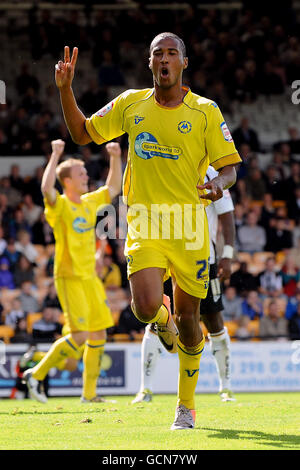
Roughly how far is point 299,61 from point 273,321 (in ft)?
30.0

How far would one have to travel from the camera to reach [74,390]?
1426cm

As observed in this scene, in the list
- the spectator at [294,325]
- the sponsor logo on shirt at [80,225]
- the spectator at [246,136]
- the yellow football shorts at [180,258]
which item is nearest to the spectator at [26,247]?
the spectator at [294,325]

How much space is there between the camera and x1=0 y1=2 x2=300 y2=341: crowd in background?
53.2 feet

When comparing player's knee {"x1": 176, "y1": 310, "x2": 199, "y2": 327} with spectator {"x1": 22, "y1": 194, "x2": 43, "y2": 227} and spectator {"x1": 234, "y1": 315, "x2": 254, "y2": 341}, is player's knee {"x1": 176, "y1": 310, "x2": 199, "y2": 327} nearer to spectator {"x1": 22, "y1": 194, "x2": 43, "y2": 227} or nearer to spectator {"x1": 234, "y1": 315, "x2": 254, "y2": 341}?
spectator {"x1": 234, "y1": 315, "x2": 254, "y2": 341}

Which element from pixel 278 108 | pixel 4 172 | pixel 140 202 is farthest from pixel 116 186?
pixel 278 108

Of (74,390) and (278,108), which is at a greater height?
(278,108)

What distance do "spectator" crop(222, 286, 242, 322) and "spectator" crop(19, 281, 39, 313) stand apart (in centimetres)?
349

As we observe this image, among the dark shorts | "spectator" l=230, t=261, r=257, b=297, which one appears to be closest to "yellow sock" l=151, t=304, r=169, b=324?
the dark shorts

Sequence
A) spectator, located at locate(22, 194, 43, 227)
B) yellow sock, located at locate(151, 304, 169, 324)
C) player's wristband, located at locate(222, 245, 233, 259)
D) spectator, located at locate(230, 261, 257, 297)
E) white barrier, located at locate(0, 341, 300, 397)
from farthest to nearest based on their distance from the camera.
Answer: spectator, located at locate(22, 194, 43, 227)
spectator, located at locate(230, 261, 257, 297)
white barrier, located at locate(0, 341, 300, 397)
player's wristband, located at locate(222, 245, 233, 259)
yellow sock, located at locate(151, 304, 169, 324)

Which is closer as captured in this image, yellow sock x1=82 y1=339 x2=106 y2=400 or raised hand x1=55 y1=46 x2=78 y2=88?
raised hand x1=55 y1=46 x2=78 y2=88

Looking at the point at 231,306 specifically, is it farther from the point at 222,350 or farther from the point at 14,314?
the point at 222,350

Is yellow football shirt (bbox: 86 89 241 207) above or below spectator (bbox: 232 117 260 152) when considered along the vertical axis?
below

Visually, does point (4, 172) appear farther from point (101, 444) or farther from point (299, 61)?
point (101, 444)

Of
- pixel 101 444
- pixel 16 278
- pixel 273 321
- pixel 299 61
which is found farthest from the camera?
pixel 299 61
